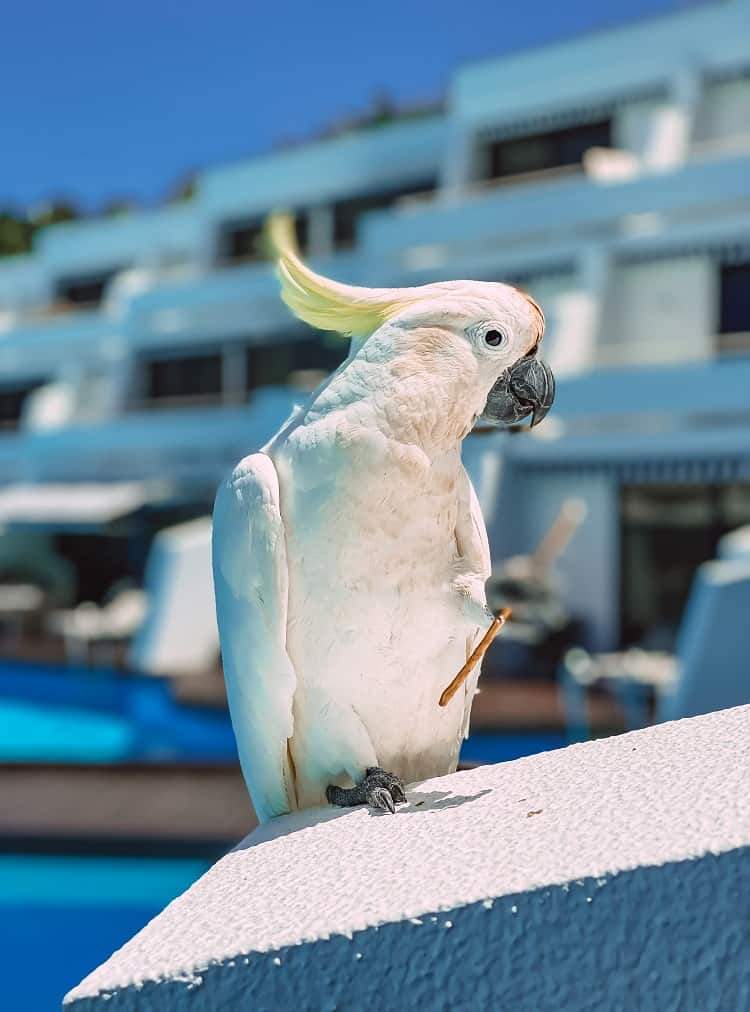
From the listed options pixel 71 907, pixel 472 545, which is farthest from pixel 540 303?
pixel 472 545

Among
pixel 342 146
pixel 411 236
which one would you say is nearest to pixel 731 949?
pixel 411 236

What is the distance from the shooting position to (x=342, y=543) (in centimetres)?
240

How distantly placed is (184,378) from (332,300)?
18.0 m

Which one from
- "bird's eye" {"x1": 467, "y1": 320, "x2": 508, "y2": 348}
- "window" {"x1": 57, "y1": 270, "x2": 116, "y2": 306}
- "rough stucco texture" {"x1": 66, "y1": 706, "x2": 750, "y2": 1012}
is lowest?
"rough stucco texture" {"x1": 66, "y1": 706, "x2": 750, "y2": 1012}

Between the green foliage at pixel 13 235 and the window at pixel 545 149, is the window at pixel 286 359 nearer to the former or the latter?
the window at pixel 545 149

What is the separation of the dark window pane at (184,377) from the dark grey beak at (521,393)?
17.5m

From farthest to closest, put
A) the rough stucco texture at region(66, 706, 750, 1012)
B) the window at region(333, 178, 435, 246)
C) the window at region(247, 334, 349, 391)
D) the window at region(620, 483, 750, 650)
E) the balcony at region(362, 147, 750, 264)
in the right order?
the window at region(333, 178, 435, 246) → the window at region(247, 334, 349, 391) → the balcony at region(362, 147, 750, 264) → the window at region(620, 483, 750, 650) → the rough stucco texture at region(66, 706, 750, 1012)

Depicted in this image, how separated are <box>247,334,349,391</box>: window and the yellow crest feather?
1538 centimetres

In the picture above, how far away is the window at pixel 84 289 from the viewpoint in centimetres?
2386

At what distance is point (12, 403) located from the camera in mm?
22984

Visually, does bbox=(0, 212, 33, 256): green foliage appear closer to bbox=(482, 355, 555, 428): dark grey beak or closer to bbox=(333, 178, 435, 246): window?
bbox=(333, 178, 435, 246): window

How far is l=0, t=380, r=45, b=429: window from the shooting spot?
22.7m

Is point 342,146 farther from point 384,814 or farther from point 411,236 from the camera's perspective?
point 384,814

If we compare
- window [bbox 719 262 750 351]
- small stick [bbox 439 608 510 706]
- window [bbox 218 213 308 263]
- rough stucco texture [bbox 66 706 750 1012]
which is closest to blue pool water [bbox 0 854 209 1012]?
small stick [bbox 439 608 510 706]
